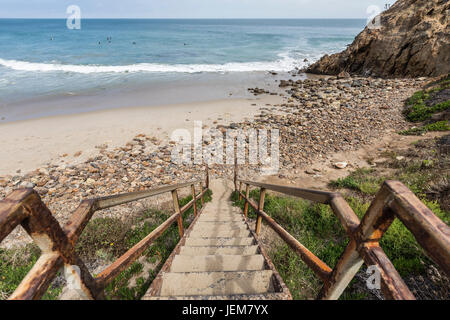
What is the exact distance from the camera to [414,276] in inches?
116

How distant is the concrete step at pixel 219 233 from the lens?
4.00 metres

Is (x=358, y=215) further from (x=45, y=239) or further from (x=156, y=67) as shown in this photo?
(x=156, y=67)

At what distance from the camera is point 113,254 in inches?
165

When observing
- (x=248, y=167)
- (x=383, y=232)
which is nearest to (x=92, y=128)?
(x=248, y=167)

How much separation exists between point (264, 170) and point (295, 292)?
6.24 meters

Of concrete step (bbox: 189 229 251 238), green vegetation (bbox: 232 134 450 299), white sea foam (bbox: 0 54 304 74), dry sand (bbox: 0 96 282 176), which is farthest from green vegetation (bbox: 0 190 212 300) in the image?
white sea foam (bbox: 0 54 304 74)

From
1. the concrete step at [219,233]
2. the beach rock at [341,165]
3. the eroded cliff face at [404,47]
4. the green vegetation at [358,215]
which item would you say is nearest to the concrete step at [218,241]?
the concrete step at [219,233]

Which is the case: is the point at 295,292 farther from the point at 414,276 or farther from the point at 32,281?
the point at 32,281

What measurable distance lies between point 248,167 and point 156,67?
1031 inches

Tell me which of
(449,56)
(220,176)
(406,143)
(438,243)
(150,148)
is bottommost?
(220,176)

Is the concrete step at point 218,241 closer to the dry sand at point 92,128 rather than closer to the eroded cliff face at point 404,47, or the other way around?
the dry sand at point 92,128

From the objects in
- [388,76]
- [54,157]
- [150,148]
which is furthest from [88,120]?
[388,76]

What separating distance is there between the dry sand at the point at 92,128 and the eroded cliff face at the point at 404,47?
15.4 m

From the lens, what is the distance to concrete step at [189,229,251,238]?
158 inches
